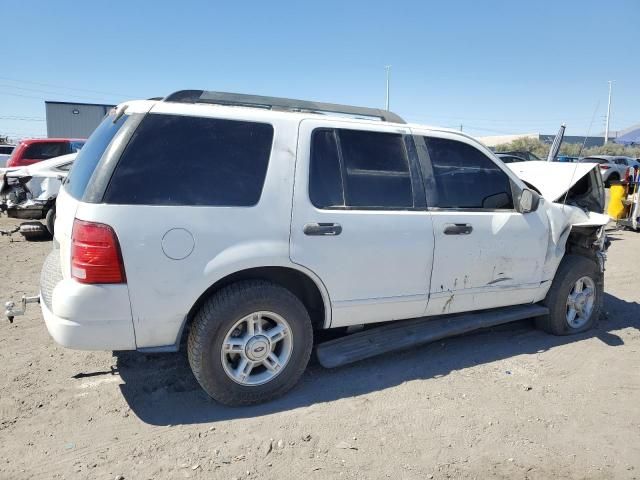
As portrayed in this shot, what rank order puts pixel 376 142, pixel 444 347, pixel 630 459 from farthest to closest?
pixel 444 347 → pixel 376 142 → pixel 630 459

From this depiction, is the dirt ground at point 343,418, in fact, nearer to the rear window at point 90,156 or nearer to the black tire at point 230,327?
the black tire at point 230,327

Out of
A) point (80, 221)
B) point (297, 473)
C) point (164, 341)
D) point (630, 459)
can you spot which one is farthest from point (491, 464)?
point (80, 221)

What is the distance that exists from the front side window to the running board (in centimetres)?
99

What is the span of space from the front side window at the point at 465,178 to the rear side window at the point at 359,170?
31cm

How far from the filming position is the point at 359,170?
3.60 m

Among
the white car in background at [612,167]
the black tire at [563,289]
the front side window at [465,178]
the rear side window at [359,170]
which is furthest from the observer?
the white car in background at [612,167]

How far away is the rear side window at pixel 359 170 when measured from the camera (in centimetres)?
344

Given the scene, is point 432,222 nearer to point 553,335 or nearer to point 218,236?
point 218,236

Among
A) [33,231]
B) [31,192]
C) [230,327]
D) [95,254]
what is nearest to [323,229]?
[230,327]

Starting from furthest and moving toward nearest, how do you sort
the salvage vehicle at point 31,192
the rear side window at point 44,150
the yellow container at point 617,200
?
1. the rear side window at point 44,150
2. the yellow container at point 617,200
3. the salvage vehicle at point 31,192

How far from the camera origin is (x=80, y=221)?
279 cm

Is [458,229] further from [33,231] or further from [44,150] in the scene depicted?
[44,150]

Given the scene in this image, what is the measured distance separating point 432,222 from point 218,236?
168cm

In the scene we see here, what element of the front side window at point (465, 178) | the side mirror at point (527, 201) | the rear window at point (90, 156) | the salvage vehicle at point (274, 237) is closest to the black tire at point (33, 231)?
the salvage vehicle at point (274, 237)
